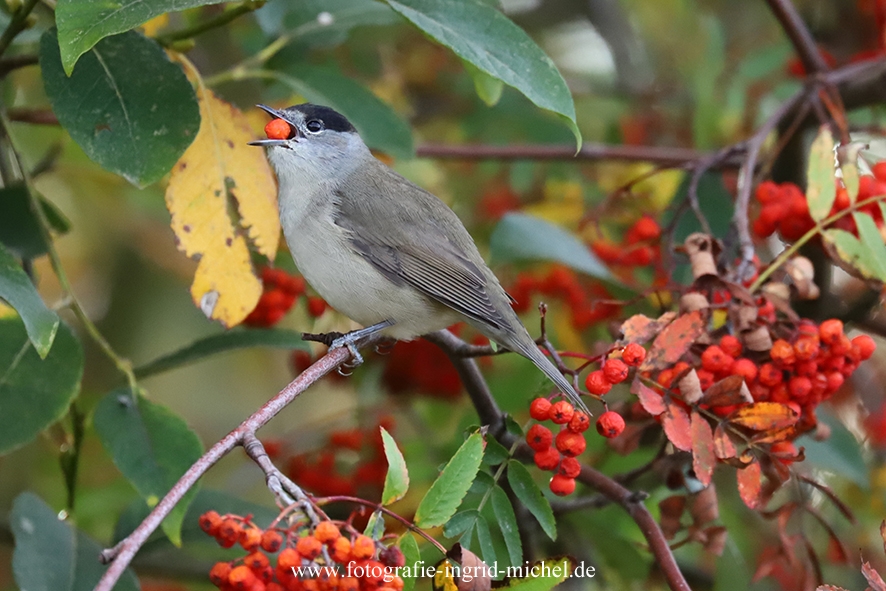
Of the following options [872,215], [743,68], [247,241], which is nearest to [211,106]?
[247,241]

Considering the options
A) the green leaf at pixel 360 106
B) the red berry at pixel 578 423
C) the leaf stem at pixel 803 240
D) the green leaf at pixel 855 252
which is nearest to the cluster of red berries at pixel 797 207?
the leaf stem at pixel 803 240

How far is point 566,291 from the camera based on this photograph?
3.92 m

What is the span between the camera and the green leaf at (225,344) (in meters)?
2.88

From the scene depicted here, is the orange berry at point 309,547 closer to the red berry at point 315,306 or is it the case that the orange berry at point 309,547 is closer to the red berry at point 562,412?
the red berry at point 562,412

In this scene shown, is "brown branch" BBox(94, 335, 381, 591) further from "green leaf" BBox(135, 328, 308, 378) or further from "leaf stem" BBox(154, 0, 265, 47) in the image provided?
"leaf stem" BBox(154, 0, 265, 47)

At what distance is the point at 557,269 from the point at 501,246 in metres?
0.79

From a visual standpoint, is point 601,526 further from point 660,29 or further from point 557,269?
point 660,29

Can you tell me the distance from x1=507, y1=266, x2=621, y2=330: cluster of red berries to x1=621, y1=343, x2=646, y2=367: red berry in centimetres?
146

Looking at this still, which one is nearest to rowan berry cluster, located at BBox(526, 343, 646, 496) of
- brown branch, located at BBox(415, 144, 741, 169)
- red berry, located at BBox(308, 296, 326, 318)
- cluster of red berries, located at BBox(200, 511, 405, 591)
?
cluster of red berries, located at BBox(200, 511, 405, 591)

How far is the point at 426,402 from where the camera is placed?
4.38m

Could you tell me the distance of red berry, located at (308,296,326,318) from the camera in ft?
11.1

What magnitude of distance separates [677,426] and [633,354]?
0.20 m

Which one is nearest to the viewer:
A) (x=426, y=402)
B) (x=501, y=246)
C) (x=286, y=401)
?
(x=286, y=401)

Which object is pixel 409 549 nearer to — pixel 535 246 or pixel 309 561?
pixel 309 561
